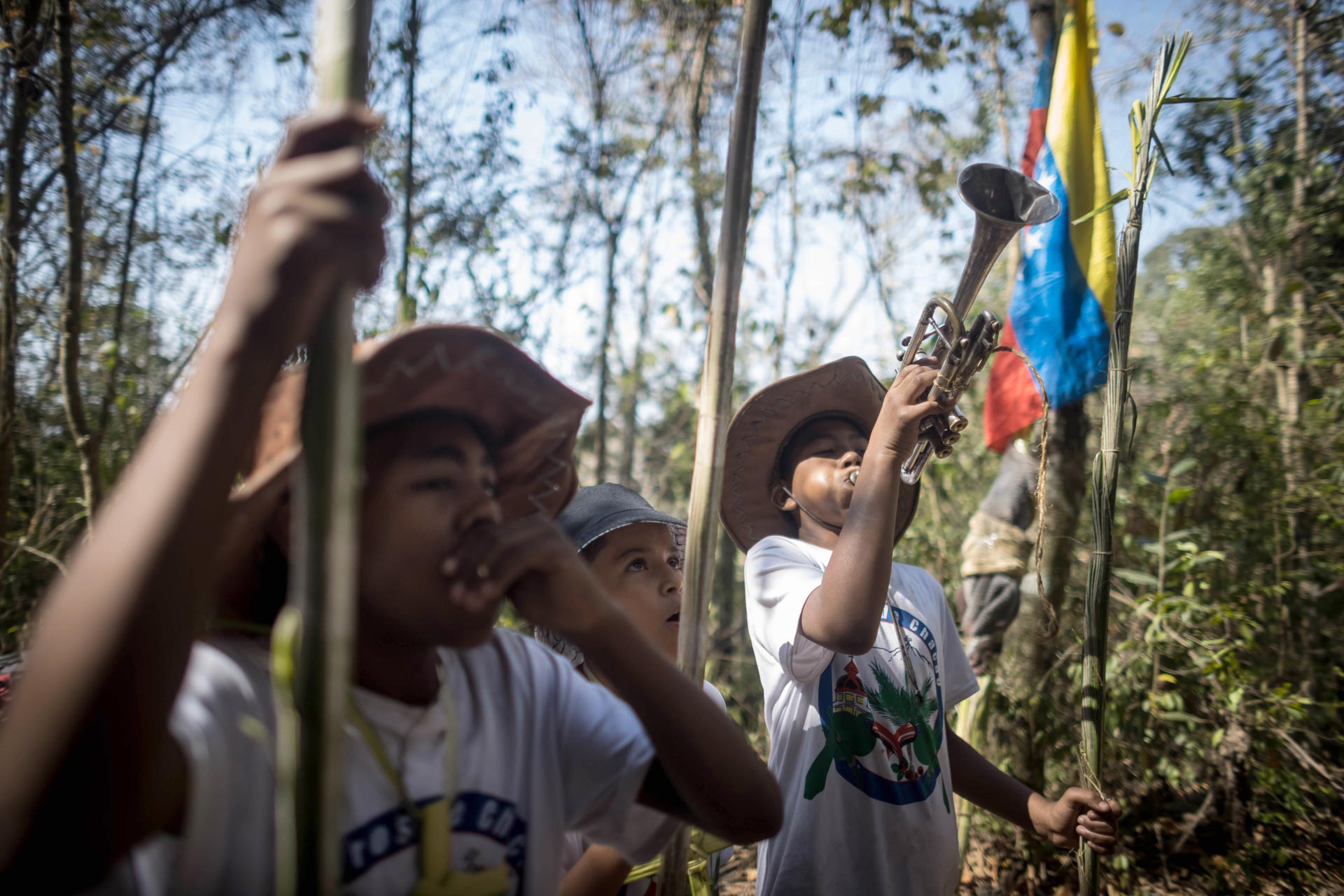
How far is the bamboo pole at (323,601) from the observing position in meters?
0.55

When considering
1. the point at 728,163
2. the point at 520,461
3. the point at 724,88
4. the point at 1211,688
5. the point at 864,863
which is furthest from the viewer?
the point at 724,88

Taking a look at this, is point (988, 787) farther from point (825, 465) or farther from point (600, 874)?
point (600, 874)

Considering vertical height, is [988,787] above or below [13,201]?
below

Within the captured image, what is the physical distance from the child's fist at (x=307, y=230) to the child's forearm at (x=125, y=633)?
3 centimetres

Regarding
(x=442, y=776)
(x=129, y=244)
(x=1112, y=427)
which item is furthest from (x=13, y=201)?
(x=1112, y=427)

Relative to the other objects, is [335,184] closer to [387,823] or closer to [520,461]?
[520,461]

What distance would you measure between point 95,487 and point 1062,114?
17.6ft

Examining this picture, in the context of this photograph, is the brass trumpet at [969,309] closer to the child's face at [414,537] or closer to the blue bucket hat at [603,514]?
the blue bucket hat at [603,514]

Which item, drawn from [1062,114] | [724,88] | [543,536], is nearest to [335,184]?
[543,536]

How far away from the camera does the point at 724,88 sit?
322 inches

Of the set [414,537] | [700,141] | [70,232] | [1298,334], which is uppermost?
[700,141]

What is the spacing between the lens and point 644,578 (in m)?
2.04

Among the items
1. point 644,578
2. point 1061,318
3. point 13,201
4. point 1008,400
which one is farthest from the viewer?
point 13,201

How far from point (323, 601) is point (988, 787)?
6.84 ft
